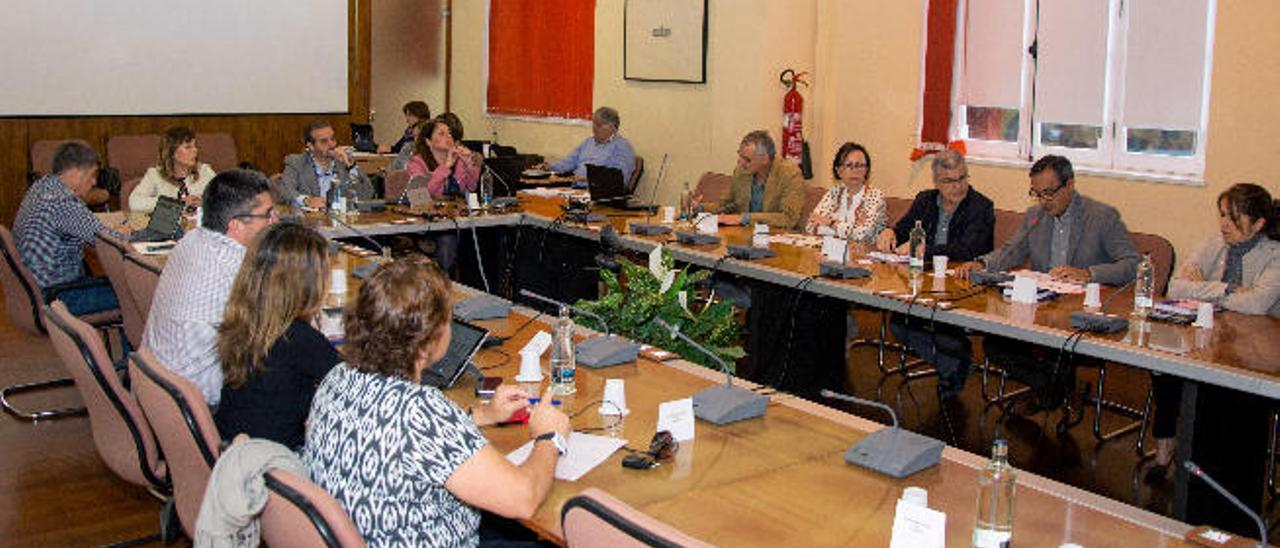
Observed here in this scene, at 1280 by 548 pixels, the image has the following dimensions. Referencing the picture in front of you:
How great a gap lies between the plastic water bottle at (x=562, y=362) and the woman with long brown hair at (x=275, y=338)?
0.60m

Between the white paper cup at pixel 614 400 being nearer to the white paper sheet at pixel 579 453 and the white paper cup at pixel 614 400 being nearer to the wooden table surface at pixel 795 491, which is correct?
the wooden table surface at pixel 795 491

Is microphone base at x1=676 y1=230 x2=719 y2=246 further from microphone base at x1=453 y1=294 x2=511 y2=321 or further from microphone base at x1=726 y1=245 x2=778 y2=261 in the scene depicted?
microphone base at x1=453 y1=294 x2=511 y2=321

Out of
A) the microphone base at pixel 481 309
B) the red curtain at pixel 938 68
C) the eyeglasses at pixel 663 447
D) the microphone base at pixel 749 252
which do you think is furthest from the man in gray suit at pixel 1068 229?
the eyeglasses at pixel 663 447

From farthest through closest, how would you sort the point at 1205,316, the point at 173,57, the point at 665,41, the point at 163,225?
1. the point at 173,57
2. the point at 665,41
3. the point at 163,225
4. the point at 1205,316

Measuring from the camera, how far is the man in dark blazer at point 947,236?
556 cm

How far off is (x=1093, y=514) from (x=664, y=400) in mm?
1158

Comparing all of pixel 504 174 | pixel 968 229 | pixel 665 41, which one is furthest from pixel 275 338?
pixel 665 41

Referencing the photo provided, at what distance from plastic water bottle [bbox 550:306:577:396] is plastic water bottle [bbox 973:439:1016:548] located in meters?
1.29

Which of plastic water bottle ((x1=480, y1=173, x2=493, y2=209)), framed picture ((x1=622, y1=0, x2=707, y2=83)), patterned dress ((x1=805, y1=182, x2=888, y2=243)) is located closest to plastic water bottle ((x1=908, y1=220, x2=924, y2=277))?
patterned dress ((x1=805, y1=182, x2=888, y2=243))

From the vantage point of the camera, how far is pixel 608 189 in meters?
7.54

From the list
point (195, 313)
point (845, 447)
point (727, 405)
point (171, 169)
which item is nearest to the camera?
point (845, 447)

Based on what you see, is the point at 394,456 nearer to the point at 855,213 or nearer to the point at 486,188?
the point at 855,213

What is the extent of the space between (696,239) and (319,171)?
2493 millimetres

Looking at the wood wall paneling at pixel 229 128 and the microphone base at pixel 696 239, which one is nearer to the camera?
the microphone base at pixel 696 239
